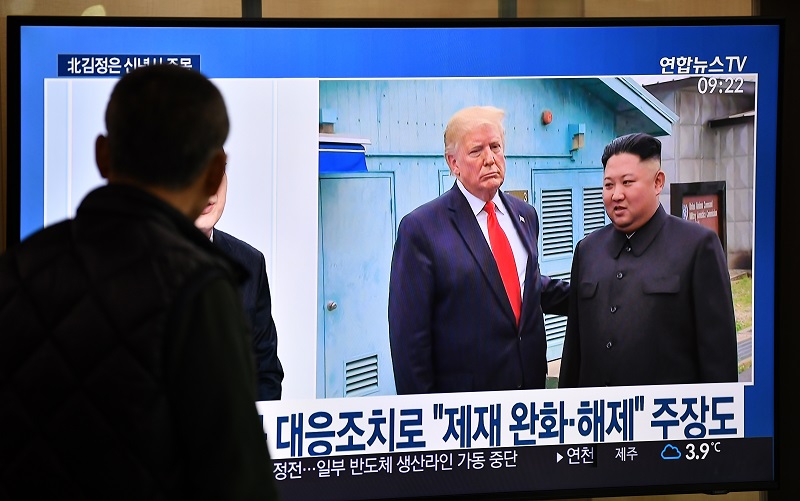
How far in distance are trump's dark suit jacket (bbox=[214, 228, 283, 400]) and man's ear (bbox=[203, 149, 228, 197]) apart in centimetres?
144

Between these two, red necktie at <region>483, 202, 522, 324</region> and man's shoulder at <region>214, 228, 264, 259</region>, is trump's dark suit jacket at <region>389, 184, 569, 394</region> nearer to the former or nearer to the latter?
red necktie at <region>483, 202, 522, 324</region>

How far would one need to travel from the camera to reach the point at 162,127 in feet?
4.32

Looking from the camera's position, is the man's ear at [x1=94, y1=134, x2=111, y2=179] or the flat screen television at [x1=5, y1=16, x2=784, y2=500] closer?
the man's ear at [x1=94, y1=134, x2=111, y2=179]

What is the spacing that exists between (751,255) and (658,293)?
0.34m

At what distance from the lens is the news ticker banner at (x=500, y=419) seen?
2863mm

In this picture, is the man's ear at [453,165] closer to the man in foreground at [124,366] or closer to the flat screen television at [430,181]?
the flat screen television at [430,181]

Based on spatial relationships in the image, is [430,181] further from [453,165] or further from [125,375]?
[125,375]

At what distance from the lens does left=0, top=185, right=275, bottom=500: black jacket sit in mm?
1220

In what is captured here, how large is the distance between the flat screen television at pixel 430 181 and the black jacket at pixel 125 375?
62.0 inches

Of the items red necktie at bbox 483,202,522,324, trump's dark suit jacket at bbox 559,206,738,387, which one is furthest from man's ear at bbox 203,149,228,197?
trump's dark suit jacket at bbox 559,206,738,387

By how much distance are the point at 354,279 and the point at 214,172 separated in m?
1.52

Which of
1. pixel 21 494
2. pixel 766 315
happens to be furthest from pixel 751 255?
pixel 21 494

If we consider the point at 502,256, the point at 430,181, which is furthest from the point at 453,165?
the point at 502,256

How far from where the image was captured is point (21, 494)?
127 centimetres
